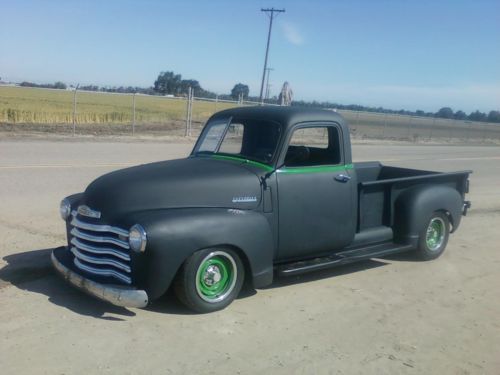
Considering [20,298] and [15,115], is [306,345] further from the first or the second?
[15,115]

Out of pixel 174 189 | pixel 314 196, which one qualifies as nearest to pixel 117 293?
pixel 174 189

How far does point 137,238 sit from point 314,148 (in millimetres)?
2460

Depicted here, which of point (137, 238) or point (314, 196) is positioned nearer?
point (137, 238)

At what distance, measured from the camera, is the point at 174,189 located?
186 inches

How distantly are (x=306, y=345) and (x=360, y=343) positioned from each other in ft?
1.39

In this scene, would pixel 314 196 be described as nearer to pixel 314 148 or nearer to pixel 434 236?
pixel 314 148

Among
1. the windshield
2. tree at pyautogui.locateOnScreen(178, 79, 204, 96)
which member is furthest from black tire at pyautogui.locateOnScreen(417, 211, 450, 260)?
tree at pyautogui.locateOnScreen(178, 79, 204, 96)

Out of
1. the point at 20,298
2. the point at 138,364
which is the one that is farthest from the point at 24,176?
the point at 138,364

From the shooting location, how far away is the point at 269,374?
12.1 feet

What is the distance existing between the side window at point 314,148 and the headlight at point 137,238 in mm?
1691

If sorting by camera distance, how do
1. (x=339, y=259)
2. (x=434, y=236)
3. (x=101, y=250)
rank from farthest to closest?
(x=434, y=236) → (x=339, y=259) → (x=101, y=250)

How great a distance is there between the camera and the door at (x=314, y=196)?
5.19 m

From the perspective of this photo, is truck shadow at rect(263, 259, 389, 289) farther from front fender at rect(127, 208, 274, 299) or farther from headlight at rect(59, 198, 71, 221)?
headlight at rect(59, 198, 71, 221)

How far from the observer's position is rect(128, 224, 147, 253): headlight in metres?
4.20
